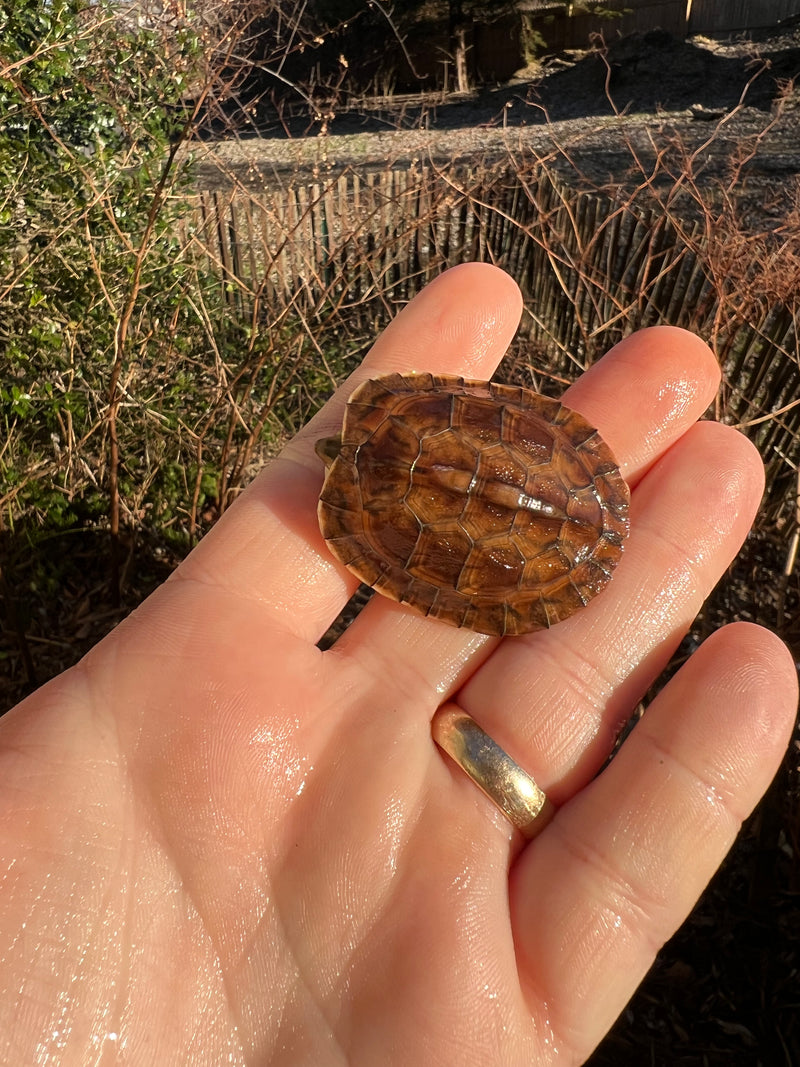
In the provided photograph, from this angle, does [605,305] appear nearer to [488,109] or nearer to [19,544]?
[19,544]

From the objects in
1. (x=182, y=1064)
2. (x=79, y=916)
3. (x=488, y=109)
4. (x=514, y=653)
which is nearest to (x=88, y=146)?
(x=514, y=653)

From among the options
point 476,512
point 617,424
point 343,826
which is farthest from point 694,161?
point 343,826

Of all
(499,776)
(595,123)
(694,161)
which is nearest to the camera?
(499,776)

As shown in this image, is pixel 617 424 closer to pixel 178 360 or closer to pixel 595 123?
pixel 178 360

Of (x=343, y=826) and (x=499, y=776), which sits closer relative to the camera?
(x=343, y=826)

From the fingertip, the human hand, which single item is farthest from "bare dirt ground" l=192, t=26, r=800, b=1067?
the fingertip

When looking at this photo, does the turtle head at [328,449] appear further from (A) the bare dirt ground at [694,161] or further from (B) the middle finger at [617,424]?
(A) the bare dirt ground at [694,161]

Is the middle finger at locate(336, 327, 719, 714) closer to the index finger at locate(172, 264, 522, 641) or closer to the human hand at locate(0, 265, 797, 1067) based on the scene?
the human hand at locate(0, 265, 797, 1067)
